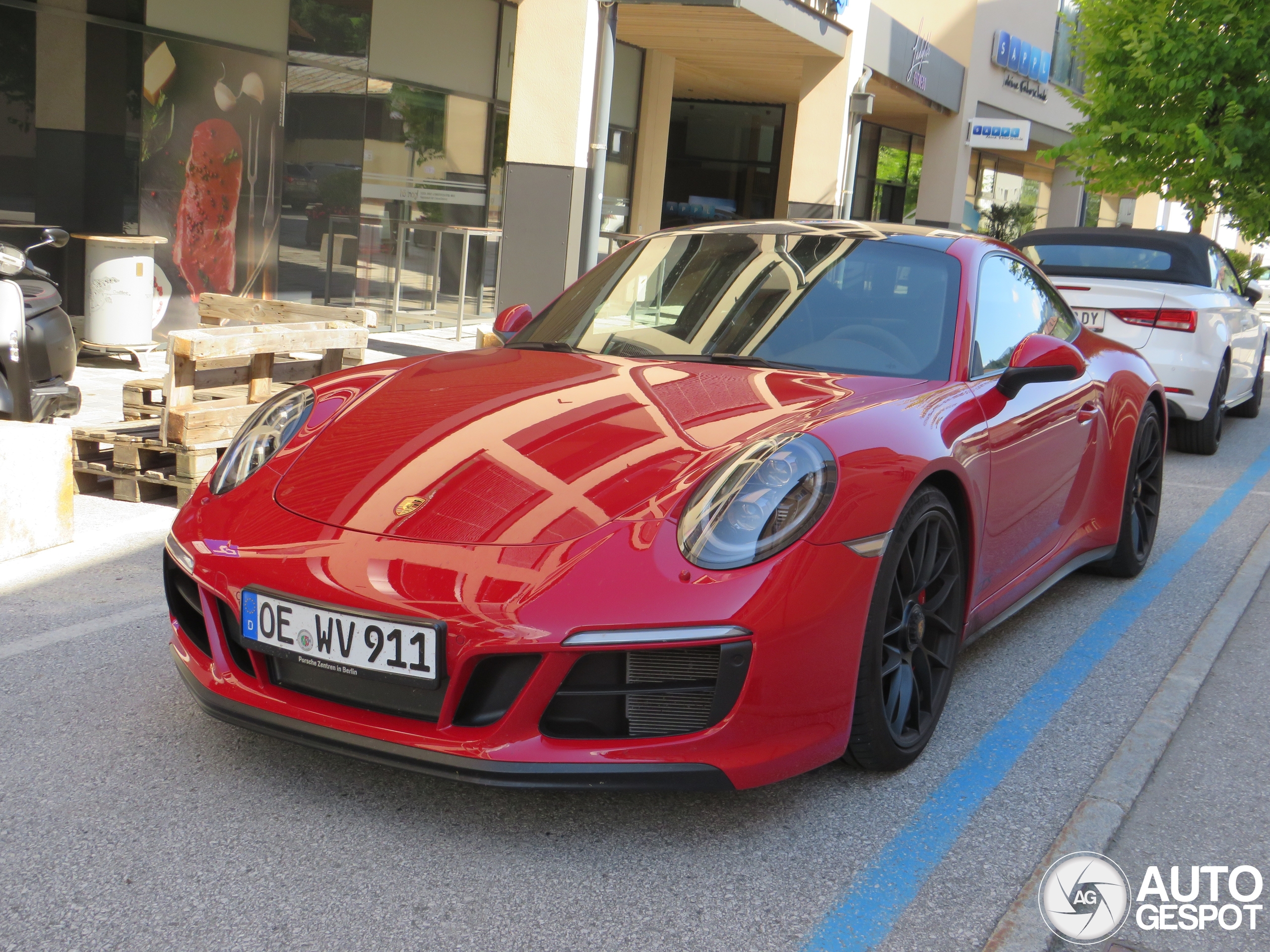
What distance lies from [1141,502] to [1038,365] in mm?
1942

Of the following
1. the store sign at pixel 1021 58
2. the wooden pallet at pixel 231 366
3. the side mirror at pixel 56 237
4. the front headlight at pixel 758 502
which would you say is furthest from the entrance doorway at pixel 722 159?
the front headlight at pixel 758 502

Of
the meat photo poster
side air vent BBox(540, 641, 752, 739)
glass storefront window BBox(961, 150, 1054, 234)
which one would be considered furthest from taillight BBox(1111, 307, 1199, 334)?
glass storefront window BBox(961, 150, 1054, 234)

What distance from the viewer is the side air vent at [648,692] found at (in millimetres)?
2439

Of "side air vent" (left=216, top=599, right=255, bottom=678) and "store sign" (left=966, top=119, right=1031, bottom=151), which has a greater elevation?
"store sign" (left=966, top=119, right=1031, bottom=151)

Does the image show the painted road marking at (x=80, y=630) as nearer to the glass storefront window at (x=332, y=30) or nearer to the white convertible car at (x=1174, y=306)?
the white convertible car at (x=1174, y=306)

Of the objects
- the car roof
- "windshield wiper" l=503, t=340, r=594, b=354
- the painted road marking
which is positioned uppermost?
the car roof

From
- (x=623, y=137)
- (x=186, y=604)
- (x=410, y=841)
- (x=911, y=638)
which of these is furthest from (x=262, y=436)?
(x=623, y=137)

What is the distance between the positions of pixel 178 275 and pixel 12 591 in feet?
23.2

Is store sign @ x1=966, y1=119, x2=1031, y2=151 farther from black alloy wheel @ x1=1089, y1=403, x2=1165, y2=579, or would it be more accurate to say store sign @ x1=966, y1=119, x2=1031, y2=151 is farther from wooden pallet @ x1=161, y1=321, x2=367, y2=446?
wooden pallet @ x1=161, y1=321, x2=367, y2=446

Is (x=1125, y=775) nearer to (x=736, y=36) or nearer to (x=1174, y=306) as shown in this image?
(x=1174, y=306)

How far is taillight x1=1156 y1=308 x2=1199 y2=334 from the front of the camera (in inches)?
312

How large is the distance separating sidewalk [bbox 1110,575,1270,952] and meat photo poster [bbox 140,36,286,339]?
8.26 metres

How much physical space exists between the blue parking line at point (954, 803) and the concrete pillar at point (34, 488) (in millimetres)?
3376

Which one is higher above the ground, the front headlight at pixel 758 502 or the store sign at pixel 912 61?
the store sign at pixel 912 61
